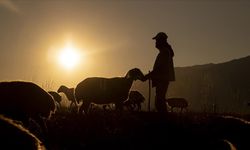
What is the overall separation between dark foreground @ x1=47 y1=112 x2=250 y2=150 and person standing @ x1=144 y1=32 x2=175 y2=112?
1.19m

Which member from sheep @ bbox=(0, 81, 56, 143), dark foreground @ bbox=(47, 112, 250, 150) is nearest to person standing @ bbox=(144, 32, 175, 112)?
dark foreground @ bbox=(47, 112, 250, 150)

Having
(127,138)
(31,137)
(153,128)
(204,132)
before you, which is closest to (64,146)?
(127,138)

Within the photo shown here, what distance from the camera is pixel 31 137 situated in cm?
509

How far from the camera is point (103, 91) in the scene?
923 inches

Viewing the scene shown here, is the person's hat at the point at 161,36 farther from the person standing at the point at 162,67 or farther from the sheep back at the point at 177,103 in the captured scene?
the sheep back at the point at 177,103

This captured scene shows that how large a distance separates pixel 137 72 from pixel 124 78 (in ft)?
2.38

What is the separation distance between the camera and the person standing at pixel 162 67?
17.7m

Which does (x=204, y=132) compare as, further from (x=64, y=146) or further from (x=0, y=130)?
(x=0, y=130)

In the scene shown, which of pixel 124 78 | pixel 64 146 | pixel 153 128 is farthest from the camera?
pixel 124 78

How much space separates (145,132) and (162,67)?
390 cm

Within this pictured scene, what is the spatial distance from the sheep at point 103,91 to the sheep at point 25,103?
7.36 metres

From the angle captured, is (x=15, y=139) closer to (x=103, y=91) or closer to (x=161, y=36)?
(x=161, y=36)

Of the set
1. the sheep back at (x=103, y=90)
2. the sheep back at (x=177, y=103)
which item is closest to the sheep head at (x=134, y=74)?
the sheep back at (x=103, y=90)

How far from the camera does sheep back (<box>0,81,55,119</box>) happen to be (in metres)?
15.1
